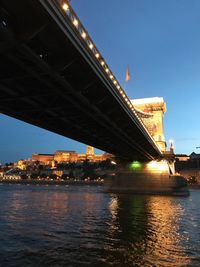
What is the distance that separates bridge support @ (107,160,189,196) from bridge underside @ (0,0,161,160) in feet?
156

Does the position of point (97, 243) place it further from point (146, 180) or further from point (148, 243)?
point (146, 180)

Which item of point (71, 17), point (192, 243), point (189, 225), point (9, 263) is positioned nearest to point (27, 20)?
point (71, 17)

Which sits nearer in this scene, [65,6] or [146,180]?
[65,6]

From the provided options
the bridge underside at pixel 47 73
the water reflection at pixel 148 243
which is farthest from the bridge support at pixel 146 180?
the water reflection at pixel 148 243

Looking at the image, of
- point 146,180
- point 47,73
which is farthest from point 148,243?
point 146,180

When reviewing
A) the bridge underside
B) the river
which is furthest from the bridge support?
the river

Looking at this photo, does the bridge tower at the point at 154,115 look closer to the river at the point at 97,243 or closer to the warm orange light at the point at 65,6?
the river at the point at 97,243

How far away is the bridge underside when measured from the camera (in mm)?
14195

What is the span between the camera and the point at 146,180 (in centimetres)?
8231

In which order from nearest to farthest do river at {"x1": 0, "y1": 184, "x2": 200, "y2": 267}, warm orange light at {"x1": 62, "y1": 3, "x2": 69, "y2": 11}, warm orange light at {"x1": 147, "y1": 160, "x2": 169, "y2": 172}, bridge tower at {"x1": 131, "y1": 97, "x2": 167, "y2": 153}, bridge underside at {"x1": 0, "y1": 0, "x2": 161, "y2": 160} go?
bridge underside at {"x1": 0, "y1": 0, "x2": 161, "y2": 160} < river at {"x1": 0, "y1": 184, "x2": 200, "y2": 267} < warm orange light at {"x1": 62, "y1": 3, "x2": 69, "y2": 11} < warm orange light at {"x1": 147, "y1": 160, "x2": 169, "y2": 172} < bridge tower at {"x1": 131, "y1": 97, "x2": 167, "y2": 153}

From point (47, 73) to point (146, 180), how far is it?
221 feet

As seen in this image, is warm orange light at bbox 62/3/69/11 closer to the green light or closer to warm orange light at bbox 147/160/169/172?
the green light

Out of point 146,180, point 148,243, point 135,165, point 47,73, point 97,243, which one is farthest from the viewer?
point 135,165

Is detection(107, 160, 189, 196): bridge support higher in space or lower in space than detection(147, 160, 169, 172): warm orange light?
lower
